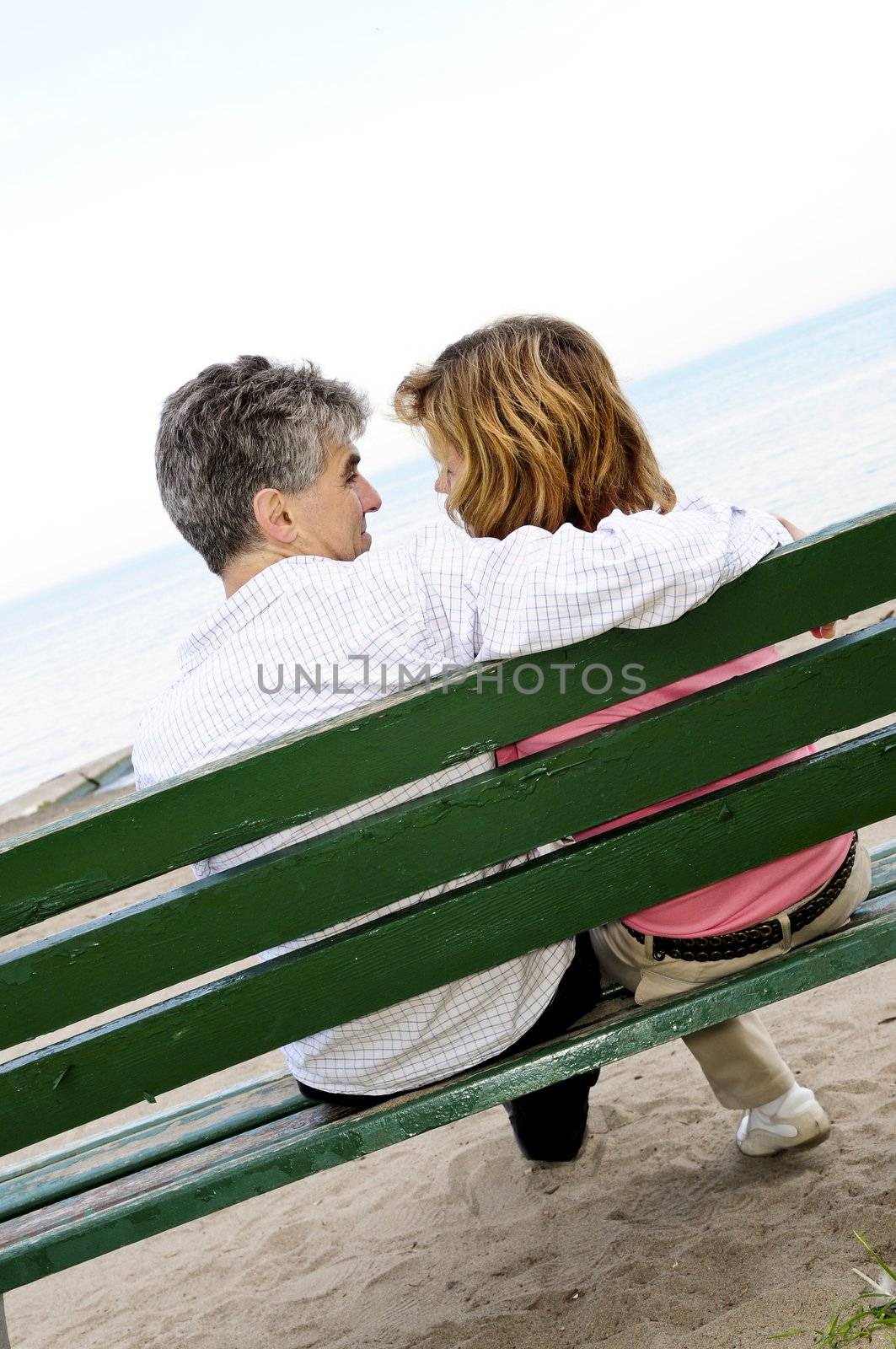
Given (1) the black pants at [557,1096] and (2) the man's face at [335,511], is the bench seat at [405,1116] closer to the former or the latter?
(1) the black pants at [557,1096]

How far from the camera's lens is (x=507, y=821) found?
1.86 m

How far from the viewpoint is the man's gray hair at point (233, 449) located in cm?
248

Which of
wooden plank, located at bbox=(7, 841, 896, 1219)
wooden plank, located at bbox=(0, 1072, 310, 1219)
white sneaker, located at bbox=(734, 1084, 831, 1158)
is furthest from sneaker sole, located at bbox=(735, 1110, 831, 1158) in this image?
wooden plank, located at bbox=(0, 1072, 310, 1219)

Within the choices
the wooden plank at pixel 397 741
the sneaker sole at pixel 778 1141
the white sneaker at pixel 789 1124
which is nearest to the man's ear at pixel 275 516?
the wooden plank at pixel 397 741

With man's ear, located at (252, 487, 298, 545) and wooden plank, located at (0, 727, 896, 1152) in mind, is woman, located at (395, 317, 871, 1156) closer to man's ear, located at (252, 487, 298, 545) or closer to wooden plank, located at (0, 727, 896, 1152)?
wooden plank, located at (0, 727, 896, 1152)

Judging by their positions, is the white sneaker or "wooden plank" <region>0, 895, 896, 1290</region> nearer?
"wooden plank" <region>0, 895, 896, 1290</region>

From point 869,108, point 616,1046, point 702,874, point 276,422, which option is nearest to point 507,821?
point 702,874

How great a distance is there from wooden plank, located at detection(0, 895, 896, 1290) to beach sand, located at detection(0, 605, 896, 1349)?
0.63 metres

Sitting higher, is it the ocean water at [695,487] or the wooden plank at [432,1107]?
the ocean water at [695,487]

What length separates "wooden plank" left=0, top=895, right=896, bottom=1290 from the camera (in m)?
2.04

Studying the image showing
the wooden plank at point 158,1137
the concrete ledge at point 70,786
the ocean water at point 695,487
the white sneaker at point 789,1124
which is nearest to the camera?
the wooden plank at point 158,1137

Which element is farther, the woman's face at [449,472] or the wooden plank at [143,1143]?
the woman's face at [449,472]

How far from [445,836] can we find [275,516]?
0.92 meters

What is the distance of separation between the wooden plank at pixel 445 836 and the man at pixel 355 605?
187 mm
